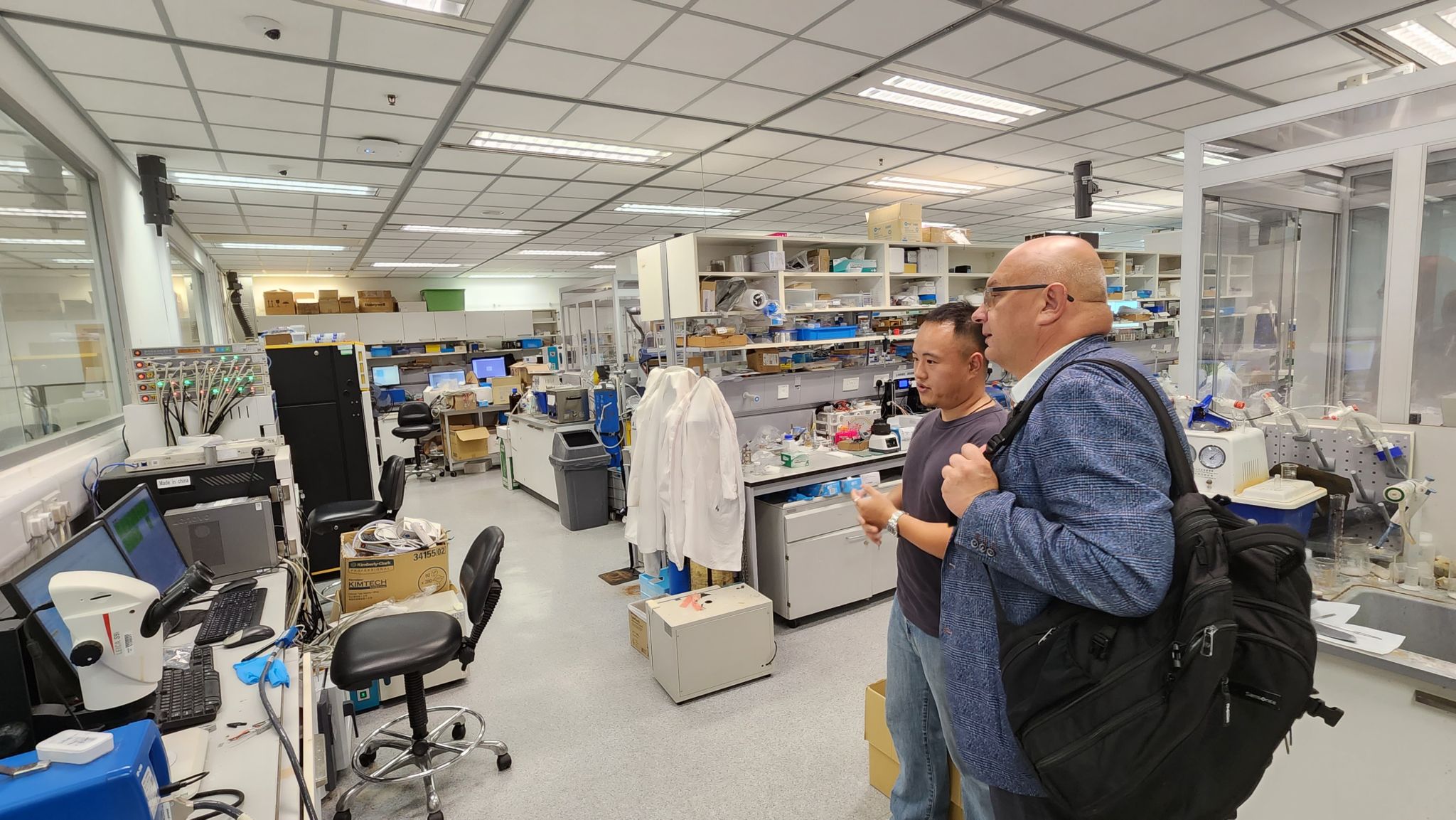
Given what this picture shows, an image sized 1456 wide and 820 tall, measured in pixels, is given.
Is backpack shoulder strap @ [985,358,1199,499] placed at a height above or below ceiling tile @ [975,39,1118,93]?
below

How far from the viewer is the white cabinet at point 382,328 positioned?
1020cm

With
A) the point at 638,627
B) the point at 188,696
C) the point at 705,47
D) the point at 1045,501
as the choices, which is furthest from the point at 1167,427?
the point at 705,47

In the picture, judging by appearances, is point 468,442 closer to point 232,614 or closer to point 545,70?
point 545,70

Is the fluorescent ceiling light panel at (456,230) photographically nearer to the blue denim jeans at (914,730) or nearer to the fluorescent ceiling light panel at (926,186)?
the fluorescent ceiling light panel at (926,186)

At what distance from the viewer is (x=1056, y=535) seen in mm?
941

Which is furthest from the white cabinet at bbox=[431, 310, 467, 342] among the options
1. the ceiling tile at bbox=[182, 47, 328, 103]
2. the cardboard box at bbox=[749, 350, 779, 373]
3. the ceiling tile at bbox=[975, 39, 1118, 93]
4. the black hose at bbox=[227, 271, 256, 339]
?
the ceiling tile at bbox=[975, 39, 1118, 93]

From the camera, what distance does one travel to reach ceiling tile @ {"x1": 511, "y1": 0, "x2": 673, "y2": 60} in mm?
2688

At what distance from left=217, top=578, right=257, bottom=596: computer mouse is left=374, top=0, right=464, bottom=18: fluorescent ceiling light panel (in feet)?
7.44

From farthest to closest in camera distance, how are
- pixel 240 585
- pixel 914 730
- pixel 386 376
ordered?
pixel 386 376
pixel 240 585
pixel 914 730

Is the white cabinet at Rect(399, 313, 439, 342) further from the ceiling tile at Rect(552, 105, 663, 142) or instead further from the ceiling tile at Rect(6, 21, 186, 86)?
the ceiling tile at Rect(6, 21, 186, 86)

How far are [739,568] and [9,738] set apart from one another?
2.36m

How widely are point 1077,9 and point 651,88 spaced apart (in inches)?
85.6

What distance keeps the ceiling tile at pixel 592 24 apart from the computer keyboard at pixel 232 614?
250cm

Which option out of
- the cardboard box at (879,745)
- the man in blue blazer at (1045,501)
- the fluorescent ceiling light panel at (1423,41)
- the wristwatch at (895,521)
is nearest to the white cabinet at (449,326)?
the cardboard box at (879,745)
